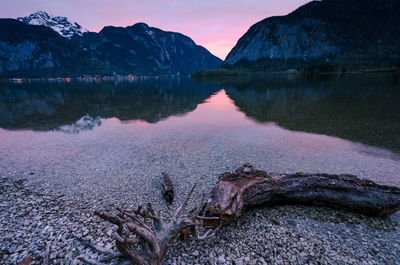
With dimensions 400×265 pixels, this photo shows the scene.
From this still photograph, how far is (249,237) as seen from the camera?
8141mm

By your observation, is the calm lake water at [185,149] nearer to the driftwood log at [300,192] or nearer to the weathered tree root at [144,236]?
the driftwood log at [300,192]

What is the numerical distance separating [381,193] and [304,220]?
4.13m

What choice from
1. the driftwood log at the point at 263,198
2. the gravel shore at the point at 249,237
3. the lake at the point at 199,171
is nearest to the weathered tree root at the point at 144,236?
the driftwood log at the point at 263,198

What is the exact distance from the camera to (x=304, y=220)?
30.3 feet

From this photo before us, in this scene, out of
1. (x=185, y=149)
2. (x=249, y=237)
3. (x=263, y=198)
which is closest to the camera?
(x=249, y=237)

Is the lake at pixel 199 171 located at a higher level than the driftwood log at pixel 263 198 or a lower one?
lower

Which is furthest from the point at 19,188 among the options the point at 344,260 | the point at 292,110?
the point at 292,110

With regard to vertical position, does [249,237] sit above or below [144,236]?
below

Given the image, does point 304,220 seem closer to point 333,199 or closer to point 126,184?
point 333,199

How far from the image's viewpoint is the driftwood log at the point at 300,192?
8734 mm

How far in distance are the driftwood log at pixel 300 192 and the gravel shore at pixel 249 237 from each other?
1.89 ft

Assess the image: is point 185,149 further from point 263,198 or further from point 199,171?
point 263,198

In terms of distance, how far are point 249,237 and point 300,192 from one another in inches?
168

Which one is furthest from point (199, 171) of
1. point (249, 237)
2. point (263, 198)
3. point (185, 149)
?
point (249, 237)
